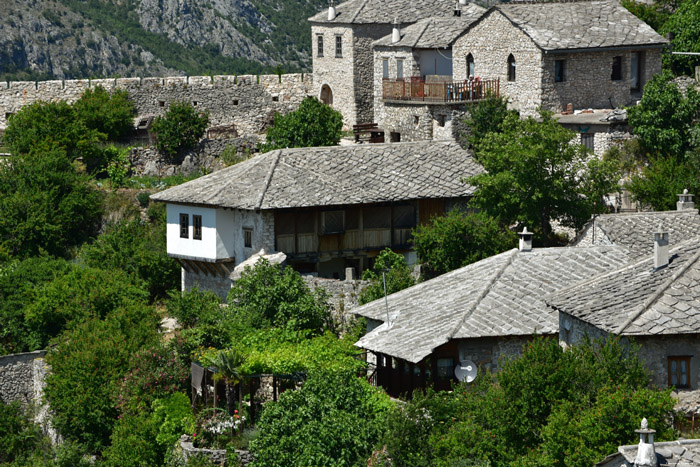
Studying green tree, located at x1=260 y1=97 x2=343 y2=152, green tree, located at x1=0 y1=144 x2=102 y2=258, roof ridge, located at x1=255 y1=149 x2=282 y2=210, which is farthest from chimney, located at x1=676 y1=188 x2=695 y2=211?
green tree, located at x1=0 y1=144 x2=102 y2=258

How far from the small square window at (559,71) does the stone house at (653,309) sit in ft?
67.4

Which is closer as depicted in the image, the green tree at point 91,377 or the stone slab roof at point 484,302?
the stone slab roof at point 484,302

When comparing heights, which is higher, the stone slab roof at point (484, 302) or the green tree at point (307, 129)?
the green tree at point (307, 129)

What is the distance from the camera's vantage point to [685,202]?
145ft

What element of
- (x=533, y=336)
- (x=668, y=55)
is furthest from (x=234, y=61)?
(x=533, y=336)

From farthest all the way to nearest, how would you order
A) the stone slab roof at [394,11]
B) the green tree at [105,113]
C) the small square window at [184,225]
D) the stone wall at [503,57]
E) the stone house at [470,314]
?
the stone slab roof at [394,11] < the green tree at [105,113] < the stone wall at [503,57] < the small square window at [184,225] < the stone house at [470,314]

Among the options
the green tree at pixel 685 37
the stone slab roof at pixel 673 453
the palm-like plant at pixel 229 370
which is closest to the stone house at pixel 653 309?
the stone slab roof at pixel 673 453

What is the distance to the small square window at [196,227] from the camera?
48.0 m

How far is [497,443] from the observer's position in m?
30.2

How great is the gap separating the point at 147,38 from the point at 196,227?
5464 cm

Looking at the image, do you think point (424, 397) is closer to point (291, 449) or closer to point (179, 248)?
point (291, 449)

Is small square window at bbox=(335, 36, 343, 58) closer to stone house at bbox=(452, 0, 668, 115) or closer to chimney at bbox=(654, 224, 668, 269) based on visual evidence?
stone house at bbox=(452, 0, 668, 115)

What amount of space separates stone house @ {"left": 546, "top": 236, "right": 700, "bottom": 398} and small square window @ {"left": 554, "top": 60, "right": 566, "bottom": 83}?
20.5m

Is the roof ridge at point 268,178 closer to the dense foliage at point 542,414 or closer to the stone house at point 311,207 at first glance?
the stone house at point 311,207
